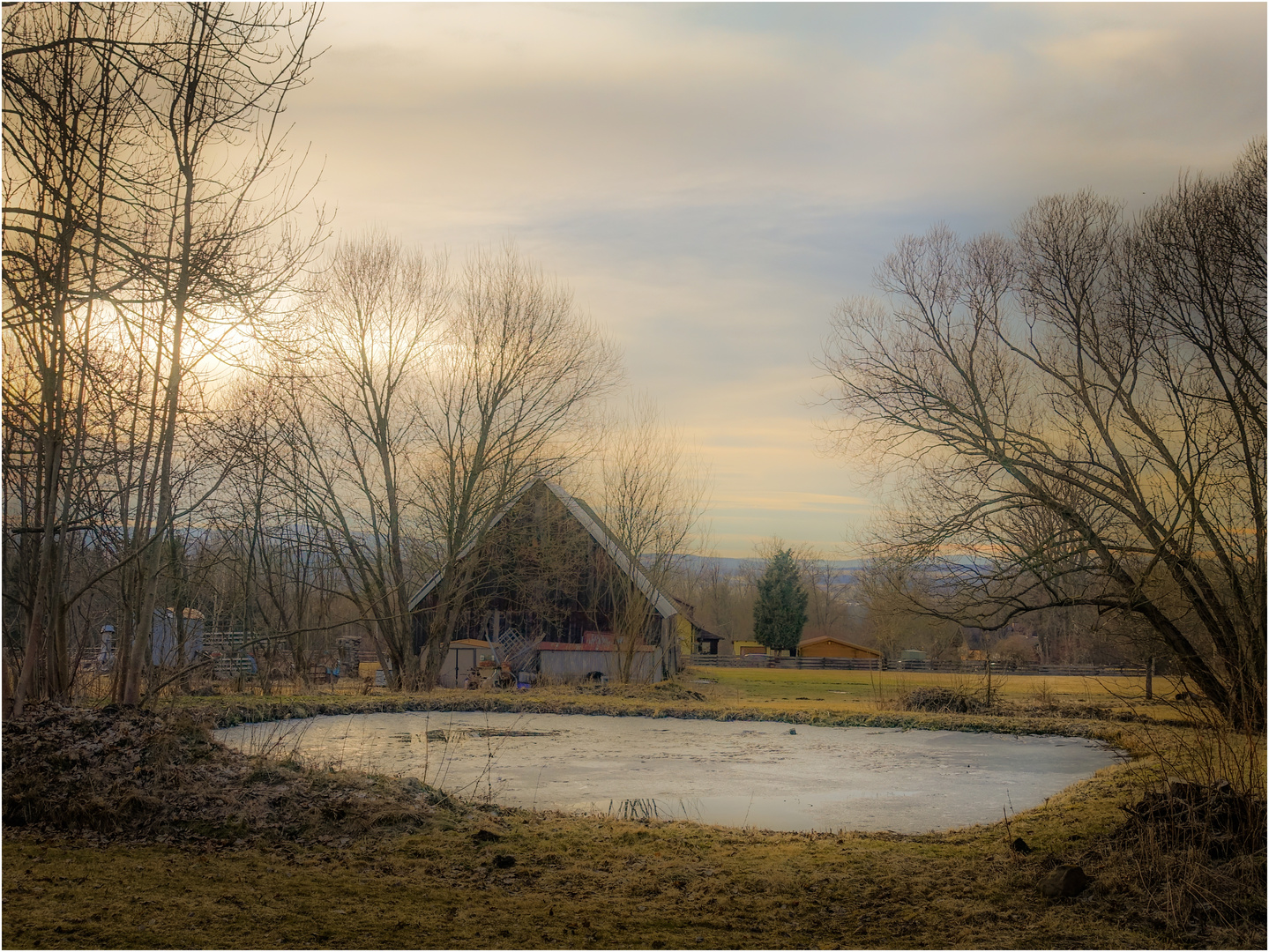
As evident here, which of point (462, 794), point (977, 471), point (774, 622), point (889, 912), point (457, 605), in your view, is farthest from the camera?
point (774, 622)

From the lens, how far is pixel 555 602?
27.8 m

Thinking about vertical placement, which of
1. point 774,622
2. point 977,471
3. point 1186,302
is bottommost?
point 774,622

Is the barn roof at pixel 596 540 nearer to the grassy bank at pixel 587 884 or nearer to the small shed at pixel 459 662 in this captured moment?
the small shed at pixel 459 662

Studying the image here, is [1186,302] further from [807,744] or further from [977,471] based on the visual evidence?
[807,744]

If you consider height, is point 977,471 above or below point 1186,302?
below

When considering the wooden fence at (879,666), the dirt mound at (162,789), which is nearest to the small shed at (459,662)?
the wooden fence at (879,666)

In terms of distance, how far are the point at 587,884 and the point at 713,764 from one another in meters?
6.54

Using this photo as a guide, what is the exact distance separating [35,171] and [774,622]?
48.2 m

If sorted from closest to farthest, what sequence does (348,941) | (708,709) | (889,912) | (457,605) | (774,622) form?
(348,941) < (889,912) < (708,709) < (457,605) < (774,622)

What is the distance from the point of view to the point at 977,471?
14.7 m

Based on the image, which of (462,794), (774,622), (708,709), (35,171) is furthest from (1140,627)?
(774,622)

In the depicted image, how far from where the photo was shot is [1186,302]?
40.7 ft

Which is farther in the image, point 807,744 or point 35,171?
point 807,744

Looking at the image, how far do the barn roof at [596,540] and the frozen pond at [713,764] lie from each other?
7.97 metres
